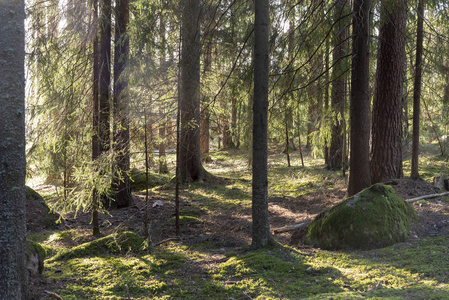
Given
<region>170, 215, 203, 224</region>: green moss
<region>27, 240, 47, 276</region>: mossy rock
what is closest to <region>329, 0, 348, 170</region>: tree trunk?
<region>170, 215, 203, 224</region>: green moss

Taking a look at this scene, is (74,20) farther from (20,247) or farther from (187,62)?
(20,247)

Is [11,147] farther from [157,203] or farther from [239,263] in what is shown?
[157,203]

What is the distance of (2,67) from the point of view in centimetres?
334

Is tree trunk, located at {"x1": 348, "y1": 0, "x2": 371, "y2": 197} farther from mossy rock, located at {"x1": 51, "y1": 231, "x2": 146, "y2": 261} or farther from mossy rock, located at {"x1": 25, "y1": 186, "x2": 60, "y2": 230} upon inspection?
mossy rock, located at {"x1": 25, "y1": 186, "x2": 60, "y2": 230}

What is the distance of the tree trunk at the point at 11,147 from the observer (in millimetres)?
3338

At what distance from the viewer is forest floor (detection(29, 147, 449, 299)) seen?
4.44m

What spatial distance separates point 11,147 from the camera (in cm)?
337

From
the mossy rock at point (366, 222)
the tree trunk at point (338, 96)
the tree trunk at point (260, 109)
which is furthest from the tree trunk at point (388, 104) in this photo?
the tree trunk at point (260, 109)

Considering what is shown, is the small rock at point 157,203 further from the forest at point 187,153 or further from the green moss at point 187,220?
the green moss at point 187,220

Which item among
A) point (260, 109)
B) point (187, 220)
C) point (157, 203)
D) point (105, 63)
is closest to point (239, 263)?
point (260, 109)

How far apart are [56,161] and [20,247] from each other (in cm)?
542

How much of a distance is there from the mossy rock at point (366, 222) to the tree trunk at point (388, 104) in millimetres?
2745

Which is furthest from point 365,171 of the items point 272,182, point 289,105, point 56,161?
point 56,161

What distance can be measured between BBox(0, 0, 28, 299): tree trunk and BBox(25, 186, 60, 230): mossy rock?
540 cm
